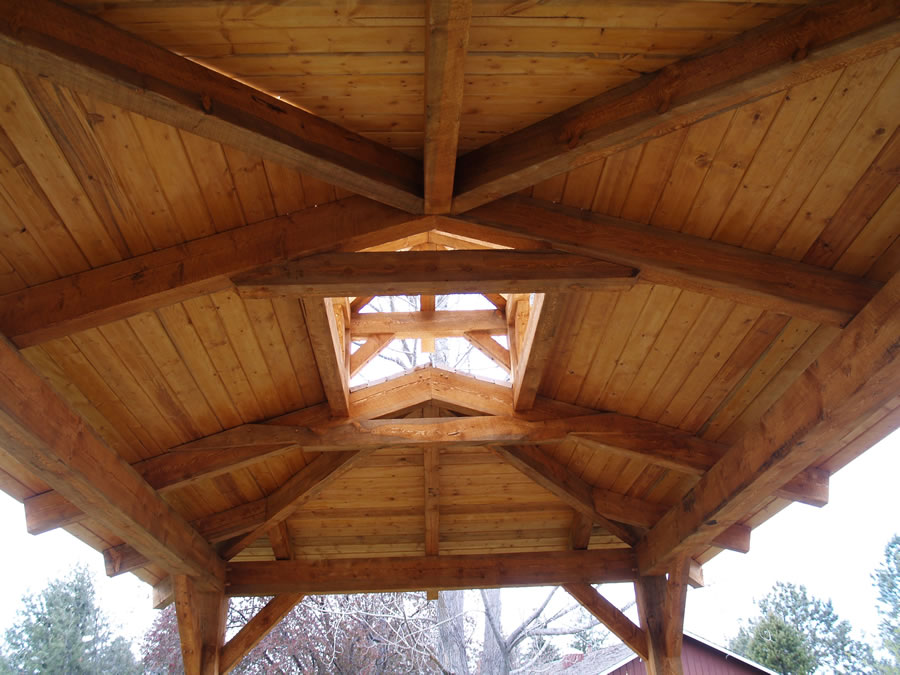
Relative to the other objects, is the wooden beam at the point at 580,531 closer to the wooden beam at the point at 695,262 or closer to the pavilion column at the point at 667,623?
the pavilion column at the point at 667,623

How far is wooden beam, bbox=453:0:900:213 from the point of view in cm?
213

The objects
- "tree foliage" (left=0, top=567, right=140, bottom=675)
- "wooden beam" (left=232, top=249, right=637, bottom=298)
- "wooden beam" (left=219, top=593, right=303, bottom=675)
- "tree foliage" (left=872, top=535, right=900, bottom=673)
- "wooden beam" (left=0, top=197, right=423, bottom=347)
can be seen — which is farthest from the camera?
"tree foliage" (left=872, top=535, right=900, bottom=673)

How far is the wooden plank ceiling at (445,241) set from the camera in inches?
92.3

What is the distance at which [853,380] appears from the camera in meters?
2.86

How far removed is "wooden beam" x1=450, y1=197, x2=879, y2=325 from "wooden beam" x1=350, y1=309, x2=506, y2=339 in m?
1.74

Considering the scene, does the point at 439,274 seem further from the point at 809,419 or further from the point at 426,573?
the point at 426,573

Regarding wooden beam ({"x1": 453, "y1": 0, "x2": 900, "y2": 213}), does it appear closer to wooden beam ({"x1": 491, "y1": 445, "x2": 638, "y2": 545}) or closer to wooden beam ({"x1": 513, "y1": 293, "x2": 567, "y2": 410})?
wooden beam ({"x1": 513, "y1": 293, "x2": 567, "y2": 410})

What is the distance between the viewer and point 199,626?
5285mm

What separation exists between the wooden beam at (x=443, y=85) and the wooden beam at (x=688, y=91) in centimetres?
19

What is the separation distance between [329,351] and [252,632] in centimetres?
298

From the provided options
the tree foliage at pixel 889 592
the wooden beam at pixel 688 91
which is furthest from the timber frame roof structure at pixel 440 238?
the tree foliage at pixel 889 592

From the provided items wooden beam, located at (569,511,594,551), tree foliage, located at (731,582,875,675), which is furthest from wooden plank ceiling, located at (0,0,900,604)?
tree foliage, located at (731,582,875,675)

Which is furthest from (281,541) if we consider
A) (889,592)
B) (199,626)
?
(889,592)

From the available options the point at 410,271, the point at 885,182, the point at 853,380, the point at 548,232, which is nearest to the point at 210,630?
the point at 410,271
